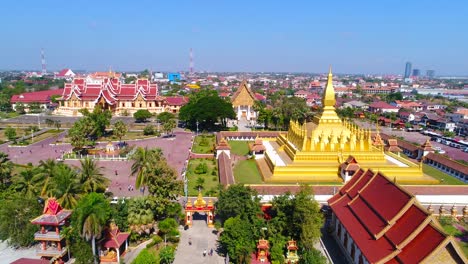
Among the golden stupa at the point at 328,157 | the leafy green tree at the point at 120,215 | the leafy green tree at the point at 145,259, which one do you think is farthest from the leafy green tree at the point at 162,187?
the golden stupa at the point at 328,157

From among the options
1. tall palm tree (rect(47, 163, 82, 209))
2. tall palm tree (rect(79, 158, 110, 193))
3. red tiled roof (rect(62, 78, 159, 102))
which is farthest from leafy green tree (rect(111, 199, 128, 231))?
red tiled roof (rect(62, 78, 159, 102))

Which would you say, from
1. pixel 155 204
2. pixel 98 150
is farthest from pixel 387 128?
pixel 155 204

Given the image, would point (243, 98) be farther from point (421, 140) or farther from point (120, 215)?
point (120, 215)

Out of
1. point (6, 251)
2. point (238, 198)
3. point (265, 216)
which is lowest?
point (6, 251)

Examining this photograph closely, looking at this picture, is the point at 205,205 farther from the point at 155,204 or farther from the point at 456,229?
the point at 456,229

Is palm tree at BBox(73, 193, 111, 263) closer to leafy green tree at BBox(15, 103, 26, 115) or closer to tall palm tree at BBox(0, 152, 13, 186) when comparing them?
tall palm tree at BBox(0, 152, 13, 186)

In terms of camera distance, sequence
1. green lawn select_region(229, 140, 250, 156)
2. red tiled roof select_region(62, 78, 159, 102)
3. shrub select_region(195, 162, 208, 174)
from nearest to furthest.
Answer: shrub select_region(195, 162, 208, 174)
green lawn select_region(229, 140, 250, 156)
red tiled roof select_region(62, 78, 159, 102)
